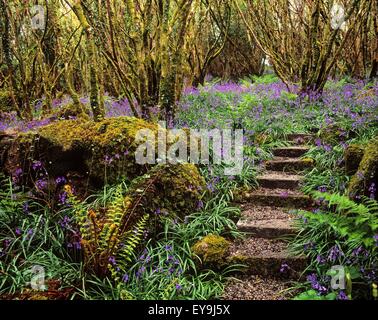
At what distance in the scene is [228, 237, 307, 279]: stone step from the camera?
3.95m

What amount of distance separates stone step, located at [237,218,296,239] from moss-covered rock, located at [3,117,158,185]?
1.37 meters

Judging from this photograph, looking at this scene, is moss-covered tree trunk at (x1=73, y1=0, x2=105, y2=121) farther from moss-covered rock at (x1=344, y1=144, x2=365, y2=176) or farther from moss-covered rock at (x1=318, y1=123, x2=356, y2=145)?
moss-covered rock at (x1=318, y1=123, x2=356, y2=145)

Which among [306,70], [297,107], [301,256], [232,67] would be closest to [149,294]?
[301,256]

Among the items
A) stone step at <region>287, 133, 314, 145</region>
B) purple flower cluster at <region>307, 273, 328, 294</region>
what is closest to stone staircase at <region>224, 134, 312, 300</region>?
purple flower cluster at <region>307, 273, 328, 294</region>

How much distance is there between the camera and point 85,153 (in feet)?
16.6

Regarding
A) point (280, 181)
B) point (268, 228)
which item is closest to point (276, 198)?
point (280, 181)

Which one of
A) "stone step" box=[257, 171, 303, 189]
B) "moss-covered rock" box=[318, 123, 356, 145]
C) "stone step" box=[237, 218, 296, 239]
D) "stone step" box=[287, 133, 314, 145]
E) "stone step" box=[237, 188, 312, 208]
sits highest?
"moss-covered rock" box=[318, 123, 356, 145]

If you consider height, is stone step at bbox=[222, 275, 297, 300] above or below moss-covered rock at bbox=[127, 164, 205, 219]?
below

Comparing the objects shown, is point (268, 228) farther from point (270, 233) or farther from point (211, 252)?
point (211, 252)

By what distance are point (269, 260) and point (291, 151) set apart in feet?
9.33

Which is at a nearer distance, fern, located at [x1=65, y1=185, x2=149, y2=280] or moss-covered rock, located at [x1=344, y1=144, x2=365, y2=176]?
fern, located at [x1=65, y1=185, x2=149, y2=280]

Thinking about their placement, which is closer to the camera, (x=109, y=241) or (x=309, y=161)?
(x=109, y=241)

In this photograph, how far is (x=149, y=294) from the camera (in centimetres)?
364
